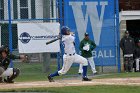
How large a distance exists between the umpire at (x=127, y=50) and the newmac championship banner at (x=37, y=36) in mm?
3229

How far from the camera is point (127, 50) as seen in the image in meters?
22.8

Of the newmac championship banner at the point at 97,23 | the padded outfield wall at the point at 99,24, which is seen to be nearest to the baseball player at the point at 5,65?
the newmac championship banner at the point at 97,23

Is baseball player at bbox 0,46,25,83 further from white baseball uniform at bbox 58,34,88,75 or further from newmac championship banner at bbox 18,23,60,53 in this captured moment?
newmac championship banner at bbox 18,23,60,53

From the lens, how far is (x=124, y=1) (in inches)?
1006

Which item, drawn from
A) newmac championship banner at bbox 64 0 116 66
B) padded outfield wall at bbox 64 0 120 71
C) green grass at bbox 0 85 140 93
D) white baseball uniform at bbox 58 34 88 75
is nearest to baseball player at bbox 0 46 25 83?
white baseball uniform at bbox 58 34 88 75

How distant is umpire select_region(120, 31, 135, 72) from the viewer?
22594 millimetres

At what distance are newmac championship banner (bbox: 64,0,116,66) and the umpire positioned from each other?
0.46 meters

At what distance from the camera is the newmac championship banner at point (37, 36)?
70.2 ft

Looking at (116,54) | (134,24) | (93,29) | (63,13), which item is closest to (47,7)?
(63,13)

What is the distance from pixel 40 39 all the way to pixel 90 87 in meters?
8.02

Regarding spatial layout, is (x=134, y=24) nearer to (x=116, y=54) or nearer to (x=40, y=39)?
(x=116, y=54)

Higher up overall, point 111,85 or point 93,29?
point 93,29

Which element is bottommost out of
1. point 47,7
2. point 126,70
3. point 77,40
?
point 126,70

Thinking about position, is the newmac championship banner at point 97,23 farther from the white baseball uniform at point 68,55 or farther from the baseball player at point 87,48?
the white baseball uniform at point 68,55
